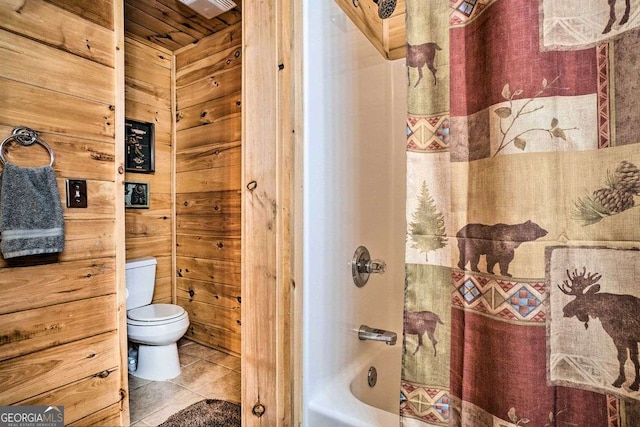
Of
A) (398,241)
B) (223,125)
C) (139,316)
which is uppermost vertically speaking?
(223,125)

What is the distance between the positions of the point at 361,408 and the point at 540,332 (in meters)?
0.71

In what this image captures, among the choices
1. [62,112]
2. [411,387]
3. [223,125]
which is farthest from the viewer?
[223,125]

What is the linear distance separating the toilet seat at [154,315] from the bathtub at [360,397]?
54.4 inches

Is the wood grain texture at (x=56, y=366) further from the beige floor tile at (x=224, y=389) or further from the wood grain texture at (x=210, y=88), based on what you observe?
the wood grain texture at (x=210, y=88)

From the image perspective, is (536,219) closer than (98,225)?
Yes

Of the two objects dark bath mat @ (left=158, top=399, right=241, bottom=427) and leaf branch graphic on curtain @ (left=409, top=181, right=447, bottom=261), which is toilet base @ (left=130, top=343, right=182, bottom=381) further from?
leaf branch graphic on curtain @ (left=409, top=181, right=447, bottom=261)

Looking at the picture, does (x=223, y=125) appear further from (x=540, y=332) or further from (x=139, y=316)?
(x=540, y=332)

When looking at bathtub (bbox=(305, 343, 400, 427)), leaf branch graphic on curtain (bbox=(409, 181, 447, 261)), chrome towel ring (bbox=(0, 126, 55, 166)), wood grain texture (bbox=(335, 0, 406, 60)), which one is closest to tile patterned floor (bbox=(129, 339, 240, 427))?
bathtub (bbox=(305, 343, 400, 427))

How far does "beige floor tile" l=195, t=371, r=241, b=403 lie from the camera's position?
2053 millimetres

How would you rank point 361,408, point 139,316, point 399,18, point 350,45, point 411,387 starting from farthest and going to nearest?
point 139,316, point 399,18, point 350,45, point 361,408, point 411,387

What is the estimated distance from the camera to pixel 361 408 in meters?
1.11

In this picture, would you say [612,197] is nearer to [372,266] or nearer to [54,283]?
[372,266]

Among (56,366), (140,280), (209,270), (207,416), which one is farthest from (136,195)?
(207,416)

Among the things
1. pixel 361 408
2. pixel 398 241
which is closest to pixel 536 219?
pixel 361 408
